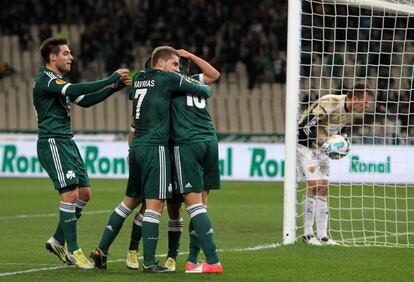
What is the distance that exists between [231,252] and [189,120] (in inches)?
97.9

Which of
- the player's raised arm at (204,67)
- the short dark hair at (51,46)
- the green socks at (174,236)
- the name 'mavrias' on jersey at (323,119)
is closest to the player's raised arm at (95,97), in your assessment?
the short dark hair at (51,46)

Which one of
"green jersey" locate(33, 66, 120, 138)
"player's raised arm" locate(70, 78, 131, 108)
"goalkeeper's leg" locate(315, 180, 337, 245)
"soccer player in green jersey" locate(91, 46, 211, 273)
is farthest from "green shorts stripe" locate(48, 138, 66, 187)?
"goalkeeper's leg" locate(315, 180, 337, 245)

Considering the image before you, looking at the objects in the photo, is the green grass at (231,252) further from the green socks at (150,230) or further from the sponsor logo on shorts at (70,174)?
the sponsor logo on shorts at (70,174)

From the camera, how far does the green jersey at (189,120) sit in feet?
32.0

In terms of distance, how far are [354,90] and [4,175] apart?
1634 cm

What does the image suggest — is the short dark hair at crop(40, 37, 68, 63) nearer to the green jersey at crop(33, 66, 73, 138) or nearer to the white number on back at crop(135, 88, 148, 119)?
the green jersey at crop(33, 66, 73, 138)

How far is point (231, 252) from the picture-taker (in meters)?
11.8

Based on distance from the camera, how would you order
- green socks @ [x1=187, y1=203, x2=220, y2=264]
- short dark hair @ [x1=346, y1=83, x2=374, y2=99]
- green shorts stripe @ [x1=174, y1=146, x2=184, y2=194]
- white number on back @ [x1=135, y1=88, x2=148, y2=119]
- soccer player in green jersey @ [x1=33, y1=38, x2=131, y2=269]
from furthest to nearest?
short dark hair @ [x1=346, y1=83, x2=374, y2=99]
soccer player in green jersey @ [x1=33, y1=38, x2=131, y2=269]
white number on back @ [x1=135, y1=88, x2=148, y2=119]
green shorts stripe @ [x1=174, y1=146, x2=184, y2=194]
green socks @ [x1=187, y1=203, x2=220, y2=264]

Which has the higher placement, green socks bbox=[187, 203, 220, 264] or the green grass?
green socks bbox=[187, 203, 220, 264]

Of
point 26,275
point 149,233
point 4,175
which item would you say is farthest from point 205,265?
point 4,175

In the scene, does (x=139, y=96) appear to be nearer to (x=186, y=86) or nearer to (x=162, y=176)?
(x=186, y=86)

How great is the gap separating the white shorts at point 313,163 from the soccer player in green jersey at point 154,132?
353cm

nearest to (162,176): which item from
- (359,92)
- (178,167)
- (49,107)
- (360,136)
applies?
(178,167)

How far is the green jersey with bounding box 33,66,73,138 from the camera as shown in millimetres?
10172
